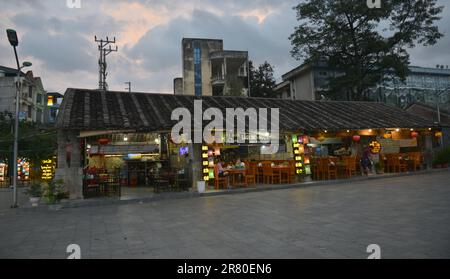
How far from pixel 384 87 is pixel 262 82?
41.8 ft

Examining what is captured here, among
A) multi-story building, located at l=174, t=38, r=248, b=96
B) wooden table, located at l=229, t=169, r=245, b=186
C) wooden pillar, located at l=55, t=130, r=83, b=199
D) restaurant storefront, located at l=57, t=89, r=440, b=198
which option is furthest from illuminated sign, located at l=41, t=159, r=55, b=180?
multi-story building, located at l=174, t=38, r=248, b=96

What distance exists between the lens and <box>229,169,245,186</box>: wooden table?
42.3ft

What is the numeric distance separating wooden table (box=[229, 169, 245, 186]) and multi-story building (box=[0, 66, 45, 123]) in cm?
2225

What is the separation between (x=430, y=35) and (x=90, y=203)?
25514 millimetres

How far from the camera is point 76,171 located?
35.8 ft

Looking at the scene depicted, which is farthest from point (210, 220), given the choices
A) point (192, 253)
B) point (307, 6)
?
point (307, 6)
